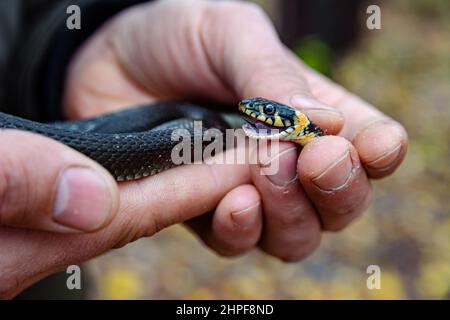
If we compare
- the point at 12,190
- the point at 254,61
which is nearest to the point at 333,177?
the point at 254,61

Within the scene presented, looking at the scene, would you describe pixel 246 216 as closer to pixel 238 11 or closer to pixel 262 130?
pixel 262 130

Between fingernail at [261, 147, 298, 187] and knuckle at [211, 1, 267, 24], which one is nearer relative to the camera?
fingernail at [261, 147, 298, 187]

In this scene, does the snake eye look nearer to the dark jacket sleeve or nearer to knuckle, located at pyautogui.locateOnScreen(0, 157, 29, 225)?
knuckle, located at pyautogui.locateOnScreen(0, 157, 29, 225)

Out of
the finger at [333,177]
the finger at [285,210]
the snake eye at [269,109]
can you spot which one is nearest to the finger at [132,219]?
the finger at [285,210]

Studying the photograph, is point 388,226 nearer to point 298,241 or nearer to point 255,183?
point 298,241

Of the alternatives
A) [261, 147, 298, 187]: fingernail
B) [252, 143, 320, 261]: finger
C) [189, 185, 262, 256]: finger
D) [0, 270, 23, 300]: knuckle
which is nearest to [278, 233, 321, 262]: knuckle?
[252, 143, 320, 261]: finger

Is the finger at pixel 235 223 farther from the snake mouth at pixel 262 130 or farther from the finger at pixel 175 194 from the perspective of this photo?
the snake mouth at pixel 262 130
